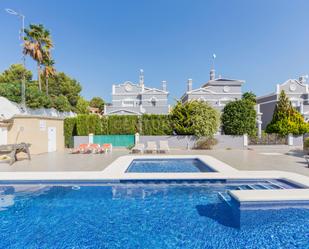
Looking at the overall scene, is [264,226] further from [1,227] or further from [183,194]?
[1,227]

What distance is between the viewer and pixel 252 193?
525 cm

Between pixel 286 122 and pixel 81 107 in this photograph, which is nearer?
pixel 286 122

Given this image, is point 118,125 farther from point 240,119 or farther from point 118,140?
point 240,119

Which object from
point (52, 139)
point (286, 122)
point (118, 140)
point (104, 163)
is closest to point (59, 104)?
point (52, 139)

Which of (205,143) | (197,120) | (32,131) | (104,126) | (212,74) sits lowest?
(205,143)

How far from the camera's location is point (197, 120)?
1738 cm

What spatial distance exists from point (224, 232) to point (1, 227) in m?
5.32

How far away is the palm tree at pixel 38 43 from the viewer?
2450 cm

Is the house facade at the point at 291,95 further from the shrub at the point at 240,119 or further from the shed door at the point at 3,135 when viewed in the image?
the shed door at the point at 3,135

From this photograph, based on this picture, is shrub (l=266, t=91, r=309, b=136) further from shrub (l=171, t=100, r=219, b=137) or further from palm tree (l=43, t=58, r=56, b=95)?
palm tree (l=43, t=58, r=56, b=95)

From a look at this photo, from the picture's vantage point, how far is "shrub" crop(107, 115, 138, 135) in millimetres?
18844

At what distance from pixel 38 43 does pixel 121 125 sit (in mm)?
17776

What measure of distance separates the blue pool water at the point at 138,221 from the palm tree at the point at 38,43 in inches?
941

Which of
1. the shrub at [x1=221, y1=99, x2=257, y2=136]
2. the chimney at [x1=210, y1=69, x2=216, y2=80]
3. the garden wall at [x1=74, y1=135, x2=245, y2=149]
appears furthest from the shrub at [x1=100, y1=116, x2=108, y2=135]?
the chimney at [x1=210, y1=69, x2=216, y2=80]
